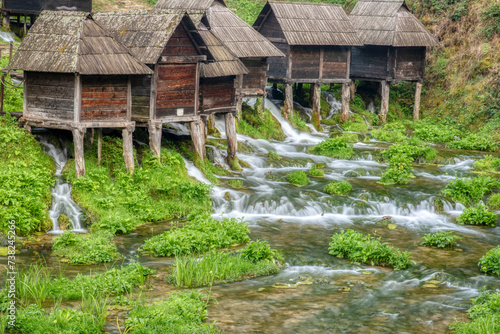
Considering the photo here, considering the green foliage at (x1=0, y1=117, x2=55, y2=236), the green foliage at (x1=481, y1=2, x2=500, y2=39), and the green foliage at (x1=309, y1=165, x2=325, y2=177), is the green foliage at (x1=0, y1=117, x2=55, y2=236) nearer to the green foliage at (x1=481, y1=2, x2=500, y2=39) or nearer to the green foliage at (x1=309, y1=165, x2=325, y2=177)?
the green foliage at (x1=309, y1=165, x2=325, y2=177)

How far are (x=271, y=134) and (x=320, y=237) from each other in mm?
12061

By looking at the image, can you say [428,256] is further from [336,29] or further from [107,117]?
[336,29]

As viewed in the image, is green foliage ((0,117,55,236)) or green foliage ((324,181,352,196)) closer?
green foliage ((0,117,55,236))

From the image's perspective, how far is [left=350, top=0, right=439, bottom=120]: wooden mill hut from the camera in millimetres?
32844

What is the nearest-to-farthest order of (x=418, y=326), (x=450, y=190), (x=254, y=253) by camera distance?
(x=418, y=326)
(x=254, y=253)
(x=450, y=190)

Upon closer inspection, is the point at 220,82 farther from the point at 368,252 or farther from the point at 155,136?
the point at 368,252

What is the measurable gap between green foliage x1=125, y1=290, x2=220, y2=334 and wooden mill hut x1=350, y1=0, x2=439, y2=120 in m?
23.1

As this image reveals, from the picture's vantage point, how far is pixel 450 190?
2180 centimetres

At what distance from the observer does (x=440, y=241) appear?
56.3 feet

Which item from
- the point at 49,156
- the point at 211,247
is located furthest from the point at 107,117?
the point at 211,247

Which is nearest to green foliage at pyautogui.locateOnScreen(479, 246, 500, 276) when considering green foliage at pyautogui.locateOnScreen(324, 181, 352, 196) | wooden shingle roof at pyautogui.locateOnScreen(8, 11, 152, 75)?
green foliage at pyautogui.locateOnScreen(324, 181, 352, 196)

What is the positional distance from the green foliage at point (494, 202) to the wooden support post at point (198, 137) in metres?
9.27

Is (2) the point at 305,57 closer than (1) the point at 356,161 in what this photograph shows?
No

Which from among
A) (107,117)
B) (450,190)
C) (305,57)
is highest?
(305,57)
